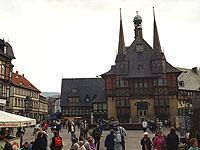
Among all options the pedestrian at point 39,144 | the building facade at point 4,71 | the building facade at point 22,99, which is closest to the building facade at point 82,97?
the building facade at point 22,99

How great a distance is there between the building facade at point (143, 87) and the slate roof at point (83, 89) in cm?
1080

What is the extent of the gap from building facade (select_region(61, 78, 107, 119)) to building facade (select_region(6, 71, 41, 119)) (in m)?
7.82

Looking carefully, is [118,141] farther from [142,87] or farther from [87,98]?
[87,98]

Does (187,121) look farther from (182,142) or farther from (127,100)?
(127,100)

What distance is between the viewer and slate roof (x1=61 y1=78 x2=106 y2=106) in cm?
5709

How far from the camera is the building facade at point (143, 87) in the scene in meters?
43.5

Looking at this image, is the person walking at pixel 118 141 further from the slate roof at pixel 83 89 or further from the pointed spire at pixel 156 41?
the slate roof at pixel 83 89

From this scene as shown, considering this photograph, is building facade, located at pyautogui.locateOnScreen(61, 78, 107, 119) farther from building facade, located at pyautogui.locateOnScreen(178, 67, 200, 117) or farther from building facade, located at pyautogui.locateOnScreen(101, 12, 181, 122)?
building facade, located at pyautogui.locateOnScreen(178, 67, 200, 117)

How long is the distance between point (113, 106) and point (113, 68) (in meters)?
7.91

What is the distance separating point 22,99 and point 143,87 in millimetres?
27991

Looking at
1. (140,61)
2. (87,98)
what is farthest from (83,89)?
(140,61)

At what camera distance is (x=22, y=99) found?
52.9m

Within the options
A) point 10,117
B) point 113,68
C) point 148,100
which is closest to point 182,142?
point 10,117

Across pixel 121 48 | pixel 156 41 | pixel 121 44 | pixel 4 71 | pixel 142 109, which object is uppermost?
pixel 156 41
